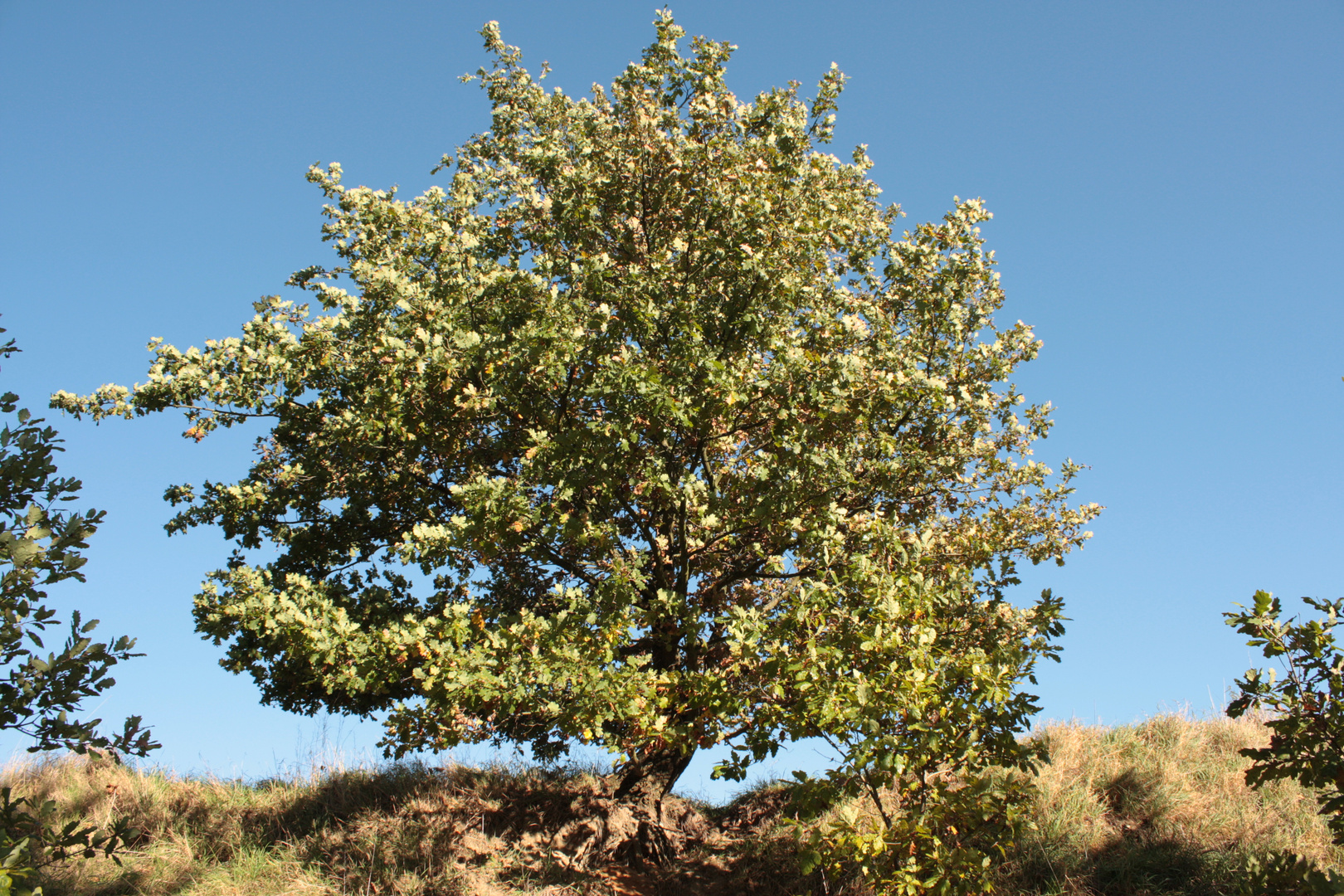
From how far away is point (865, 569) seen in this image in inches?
269

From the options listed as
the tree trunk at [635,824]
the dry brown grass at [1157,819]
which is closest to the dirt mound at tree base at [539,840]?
the tree trunk at [635,824]

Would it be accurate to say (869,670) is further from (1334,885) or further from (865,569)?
(1334,885)

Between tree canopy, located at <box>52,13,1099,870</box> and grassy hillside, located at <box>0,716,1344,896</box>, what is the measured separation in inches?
56.2

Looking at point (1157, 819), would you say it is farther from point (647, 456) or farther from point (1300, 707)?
point (647, 456)

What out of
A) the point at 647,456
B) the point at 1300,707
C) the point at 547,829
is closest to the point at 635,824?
the point at 547,829

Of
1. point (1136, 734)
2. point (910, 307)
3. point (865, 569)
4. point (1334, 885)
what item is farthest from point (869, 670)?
point (1136, 734)

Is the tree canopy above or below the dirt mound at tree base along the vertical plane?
above

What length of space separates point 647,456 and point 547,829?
18.8ft

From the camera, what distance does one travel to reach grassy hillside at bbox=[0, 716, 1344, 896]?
8547 millimetres

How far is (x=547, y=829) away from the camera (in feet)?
35.6

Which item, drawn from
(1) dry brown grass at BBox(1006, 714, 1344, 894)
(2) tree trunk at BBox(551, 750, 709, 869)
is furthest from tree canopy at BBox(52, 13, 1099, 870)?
(1) dry brown grass at BBox(1006, 714, 1344, 894)

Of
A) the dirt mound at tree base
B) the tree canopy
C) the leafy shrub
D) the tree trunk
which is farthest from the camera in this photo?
the tree trunk

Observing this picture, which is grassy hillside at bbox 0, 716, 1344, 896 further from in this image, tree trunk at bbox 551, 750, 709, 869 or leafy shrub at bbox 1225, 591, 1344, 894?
leafy shrub at bbox 1225, 591, 1344, 894

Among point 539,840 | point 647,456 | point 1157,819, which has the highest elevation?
point 647,456
